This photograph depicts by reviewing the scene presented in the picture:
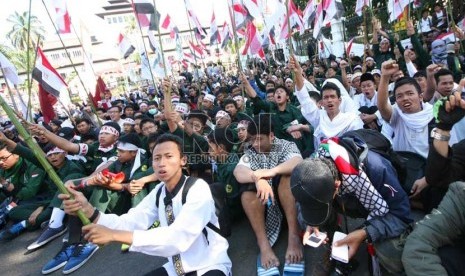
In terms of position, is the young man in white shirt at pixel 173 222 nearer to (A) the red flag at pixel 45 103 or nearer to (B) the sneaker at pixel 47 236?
(B) the sneaker at pixel 47 236

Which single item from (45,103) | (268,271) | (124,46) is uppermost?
(124,46)

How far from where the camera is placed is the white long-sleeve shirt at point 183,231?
2076 mm

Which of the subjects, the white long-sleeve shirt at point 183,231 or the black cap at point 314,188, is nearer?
the black cap at point 314,188

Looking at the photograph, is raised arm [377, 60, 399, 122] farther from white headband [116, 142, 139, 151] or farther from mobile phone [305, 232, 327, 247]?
white headband [116, 142, 139, 151]

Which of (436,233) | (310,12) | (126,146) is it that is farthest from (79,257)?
(310,12)

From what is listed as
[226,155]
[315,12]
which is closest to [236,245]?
[226,155]

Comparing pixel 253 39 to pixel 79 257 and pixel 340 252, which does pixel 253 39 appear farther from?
pixel 340 252

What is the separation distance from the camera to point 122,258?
3.72m

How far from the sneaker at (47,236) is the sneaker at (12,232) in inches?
24.4

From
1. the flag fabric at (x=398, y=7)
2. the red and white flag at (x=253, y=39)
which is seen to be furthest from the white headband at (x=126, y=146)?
the flag fabric at (x=398, y=7)

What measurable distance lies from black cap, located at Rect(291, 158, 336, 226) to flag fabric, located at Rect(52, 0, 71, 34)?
648 cm

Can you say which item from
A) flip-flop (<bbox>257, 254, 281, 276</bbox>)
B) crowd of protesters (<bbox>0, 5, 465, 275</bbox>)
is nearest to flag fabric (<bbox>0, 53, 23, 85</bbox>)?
crowd of protesters (<bbox>0, 5, 465, 275</bbox>)

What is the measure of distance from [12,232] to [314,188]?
4923mm

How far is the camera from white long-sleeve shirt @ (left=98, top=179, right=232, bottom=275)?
208 centimetres
